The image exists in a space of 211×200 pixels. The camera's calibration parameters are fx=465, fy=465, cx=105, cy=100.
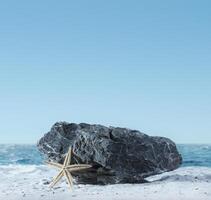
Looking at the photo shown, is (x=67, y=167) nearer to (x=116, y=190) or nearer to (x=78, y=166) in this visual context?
(x=78, y=166)

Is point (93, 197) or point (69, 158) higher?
point (69, 158)

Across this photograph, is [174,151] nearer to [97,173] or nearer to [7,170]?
[97,173]

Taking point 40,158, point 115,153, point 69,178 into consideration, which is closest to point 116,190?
point 115,153

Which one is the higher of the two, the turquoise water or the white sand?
the turquoise water

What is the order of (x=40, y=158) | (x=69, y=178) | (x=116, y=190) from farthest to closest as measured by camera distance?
1. (x=40, y=158)
2. (x=69, y=178)
3. (x=116, y=190)

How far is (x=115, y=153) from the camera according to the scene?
38.6ft

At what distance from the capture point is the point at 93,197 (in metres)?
10.1

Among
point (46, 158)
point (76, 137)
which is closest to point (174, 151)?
point (76, 137)

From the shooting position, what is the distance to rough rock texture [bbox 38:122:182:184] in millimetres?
11766

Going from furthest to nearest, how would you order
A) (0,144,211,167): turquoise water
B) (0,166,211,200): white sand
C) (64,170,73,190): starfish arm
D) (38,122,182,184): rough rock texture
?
(0,144,211,167): turquoise water, (38,122,182,184): rough rock texture, (64,170,73,190): starfish arm, (0,166,211,200): white sand

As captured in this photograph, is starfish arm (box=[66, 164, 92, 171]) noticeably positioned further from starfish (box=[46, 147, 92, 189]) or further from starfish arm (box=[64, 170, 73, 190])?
starfish arm (box=[64, 170, 73, 190])

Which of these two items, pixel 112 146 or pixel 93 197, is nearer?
pixel 93 197

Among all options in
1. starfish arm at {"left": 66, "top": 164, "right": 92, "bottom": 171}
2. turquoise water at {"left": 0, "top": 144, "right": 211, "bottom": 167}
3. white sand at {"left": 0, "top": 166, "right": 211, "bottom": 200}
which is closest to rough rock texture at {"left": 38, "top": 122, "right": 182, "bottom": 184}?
starfish arm at {"left": 66, "top": 164, "right": 92, "bottom": 171}

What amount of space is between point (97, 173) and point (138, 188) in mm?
1427
